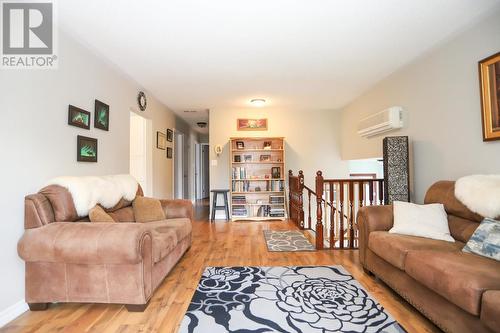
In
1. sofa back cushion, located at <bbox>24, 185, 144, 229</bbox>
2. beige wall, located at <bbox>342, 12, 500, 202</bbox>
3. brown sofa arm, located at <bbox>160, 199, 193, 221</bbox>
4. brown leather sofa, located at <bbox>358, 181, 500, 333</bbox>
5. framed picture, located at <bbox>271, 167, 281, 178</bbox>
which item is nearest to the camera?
brown leather sofa, located at <bbox>358, 181, 500, 333</bbox>

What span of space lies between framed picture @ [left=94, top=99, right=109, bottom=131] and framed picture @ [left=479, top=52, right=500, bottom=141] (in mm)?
3791

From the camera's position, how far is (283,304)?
6.51 ft

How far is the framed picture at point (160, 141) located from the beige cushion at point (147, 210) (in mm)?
1943

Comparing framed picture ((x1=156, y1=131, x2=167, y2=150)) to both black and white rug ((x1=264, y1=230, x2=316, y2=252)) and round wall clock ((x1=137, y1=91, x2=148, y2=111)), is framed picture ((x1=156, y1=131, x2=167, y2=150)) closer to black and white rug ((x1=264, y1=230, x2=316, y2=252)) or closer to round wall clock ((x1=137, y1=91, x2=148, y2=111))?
round wall clock ((x1=137, y1=91, x2=148, y2=111))

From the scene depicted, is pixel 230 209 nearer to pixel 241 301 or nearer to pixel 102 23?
pixel 241 301

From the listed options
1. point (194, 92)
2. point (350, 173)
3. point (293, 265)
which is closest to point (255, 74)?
point (194, 92)

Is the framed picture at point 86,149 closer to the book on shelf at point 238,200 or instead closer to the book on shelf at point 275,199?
the book on shelf at point 238,200

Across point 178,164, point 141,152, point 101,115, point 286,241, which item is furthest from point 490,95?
point 178,164

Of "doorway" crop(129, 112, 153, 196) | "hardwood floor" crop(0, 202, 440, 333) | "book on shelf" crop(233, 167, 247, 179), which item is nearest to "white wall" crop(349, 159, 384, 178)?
"book on shelf" crop(233, 167, 247, 179)

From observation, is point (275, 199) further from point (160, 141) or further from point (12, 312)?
point (12, 312)

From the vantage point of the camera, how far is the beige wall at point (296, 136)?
5.53 metres

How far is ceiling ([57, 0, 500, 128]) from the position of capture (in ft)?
6.79

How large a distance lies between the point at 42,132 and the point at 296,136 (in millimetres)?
4479

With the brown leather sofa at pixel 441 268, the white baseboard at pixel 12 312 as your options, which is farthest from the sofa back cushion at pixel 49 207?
the brown leather sofa at pixel 441 268
